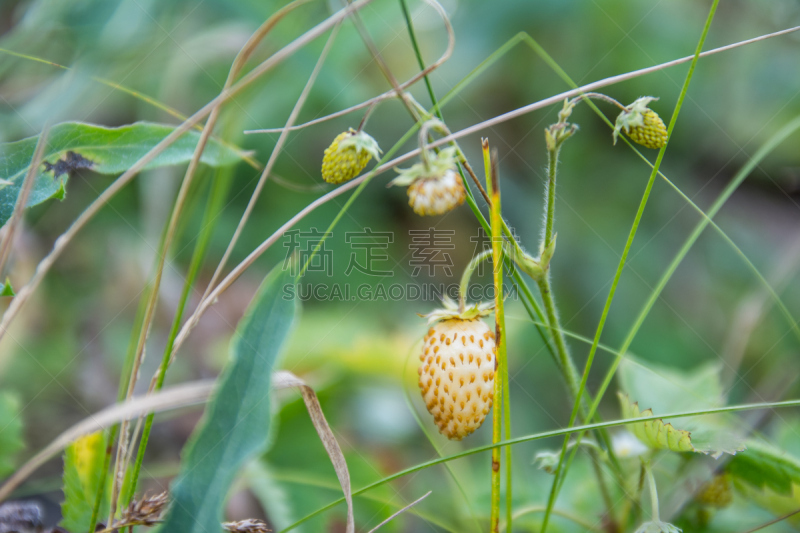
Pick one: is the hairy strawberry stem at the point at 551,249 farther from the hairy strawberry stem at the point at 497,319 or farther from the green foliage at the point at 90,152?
the green foliage at the point at 90,152

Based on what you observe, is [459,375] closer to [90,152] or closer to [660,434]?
[660,434]

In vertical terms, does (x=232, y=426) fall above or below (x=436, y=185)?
below

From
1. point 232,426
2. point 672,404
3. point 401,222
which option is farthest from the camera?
point 401,222

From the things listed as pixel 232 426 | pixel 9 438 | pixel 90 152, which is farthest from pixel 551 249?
pixel 9 438

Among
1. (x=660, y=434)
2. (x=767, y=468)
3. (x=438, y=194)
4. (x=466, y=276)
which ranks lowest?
(x=767, y=468)

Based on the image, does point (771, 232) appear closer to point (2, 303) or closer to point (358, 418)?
point (358, 418)

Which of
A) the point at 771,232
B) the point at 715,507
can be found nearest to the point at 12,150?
the point at 715,507

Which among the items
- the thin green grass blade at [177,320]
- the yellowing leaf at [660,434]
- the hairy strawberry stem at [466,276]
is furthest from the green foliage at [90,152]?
the yellowing leaf at [660,434]

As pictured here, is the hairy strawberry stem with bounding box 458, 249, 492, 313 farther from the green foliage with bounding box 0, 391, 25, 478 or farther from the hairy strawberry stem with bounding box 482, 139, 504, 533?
the green foliage with bounding box 0, 391, 25, 478
